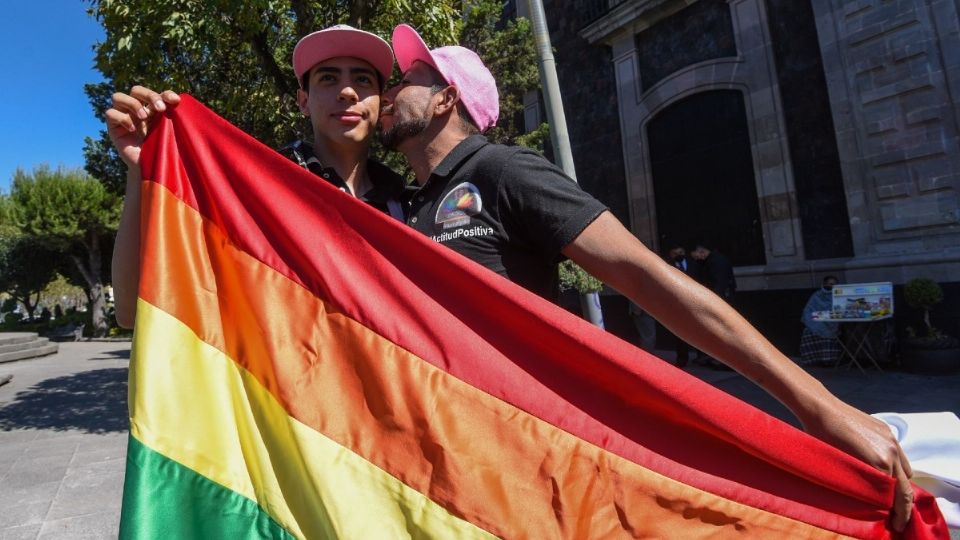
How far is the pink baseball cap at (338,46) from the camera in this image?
1.95 metres

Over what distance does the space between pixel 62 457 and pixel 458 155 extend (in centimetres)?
650

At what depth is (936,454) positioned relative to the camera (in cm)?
152

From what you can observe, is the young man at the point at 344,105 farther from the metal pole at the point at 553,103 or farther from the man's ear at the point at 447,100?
the metal pole at the point at 553,103

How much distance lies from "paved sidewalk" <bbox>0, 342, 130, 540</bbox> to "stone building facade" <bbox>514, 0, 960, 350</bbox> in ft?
30.4

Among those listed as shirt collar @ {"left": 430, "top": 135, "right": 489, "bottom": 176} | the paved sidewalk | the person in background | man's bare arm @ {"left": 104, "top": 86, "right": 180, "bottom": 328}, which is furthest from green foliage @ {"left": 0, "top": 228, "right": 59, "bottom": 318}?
shirt collar @ {"left": 430, "top": 135, "right": 489, "bottom": 176}

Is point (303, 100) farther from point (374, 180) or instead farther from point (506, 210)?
point (506, 210)

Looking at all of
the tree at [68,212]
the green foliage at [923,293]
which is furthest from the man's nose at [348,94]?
the tree at [68,212]

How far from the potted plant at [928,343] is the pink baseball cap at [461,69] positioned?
7.81 metres

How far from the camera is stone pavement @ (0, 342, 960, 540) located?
442 cm

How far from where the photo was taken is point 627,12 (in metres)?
11.5

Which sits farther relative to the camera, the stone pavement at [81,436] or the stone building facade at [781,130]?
the stone building facade at [781,130]

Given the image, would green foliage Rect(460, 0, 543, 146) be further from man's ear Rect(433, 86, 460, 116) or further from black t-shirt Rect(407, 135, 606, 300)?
black t-shirt Rect(407, 135, 606, 300)

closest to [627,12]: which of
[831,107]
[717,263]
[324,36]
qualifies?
[831,107]

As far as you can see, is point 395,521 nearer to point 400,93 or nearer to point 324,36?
point 400,93
